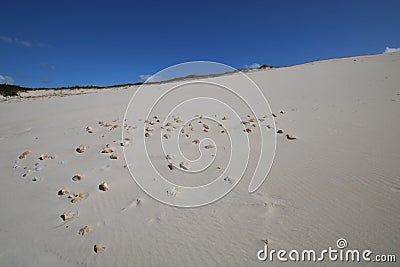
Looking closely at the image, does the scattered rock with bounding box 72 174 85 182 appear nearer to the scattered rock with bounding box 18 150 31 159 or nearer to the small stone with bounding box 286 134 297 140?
the scattered rock with bounding box 18 150 31 159

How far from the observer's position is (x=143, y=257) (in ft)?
6.09

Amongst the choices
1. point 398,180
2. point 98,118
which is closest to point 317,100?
point 398,180

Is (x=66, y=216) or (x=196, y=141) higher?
(x=196, y=141)

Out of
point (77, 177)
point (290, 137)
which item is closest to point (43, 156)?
point (77, 177)

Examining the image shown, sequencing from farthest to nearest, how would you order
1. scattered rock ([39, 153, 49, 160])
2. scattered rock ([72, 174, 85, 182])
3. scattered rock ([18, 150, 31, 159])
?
1. scattered rock ([18, 150, 31, 159])
2. scattered rock ([39, 153, 49, 160])
3. scattered rock ([72, 174, 85, 182])

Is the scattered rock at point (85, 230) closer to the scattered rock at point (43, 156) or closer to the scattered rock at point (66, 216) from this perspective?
the scattered rock at point (66, 216)

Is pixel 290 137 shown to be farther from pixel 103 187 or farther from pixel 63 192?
pixel 63 192

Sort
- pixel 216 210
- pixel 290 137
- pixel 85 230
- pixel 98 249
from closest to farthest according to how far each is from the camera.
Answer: pixel 98 249, pixel 85 230, pixel 216 210, pixel 290 137

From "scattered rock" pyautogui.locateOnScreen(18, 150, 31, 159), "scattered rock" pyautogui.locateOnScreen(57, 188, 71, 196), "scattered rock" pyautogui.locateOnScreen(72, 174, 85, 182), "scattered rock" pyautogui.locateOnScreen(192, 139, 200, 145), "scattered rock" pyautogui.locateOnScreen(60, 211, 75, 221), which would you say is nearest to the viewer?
"scattered rock" pyautogui.locateOnScreen(60, 211, 75, 221)

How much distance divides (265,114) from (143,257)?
16.6 feet

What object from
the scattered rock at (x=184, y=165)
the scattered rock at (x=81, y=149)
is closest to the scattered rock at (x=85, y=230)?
the scattered rock at (x=184, y=165)

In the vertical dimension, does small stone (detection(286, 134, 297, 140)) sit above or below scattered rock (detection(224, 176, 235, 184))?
above

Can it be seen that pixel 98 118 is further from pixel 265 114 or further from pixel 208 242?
pixel 208 242

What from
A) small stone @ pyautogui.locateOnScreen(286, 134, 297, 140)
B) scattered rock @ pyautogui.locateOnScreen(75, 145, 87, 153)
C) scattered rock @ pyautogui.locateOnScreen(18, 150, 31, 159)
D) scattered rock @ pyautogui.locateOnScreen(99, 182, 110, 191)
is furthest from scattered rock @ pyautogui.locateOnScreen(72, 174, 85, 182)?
small stone @ pyautogui.locateOnScreen(286, 134, 297, 140)
